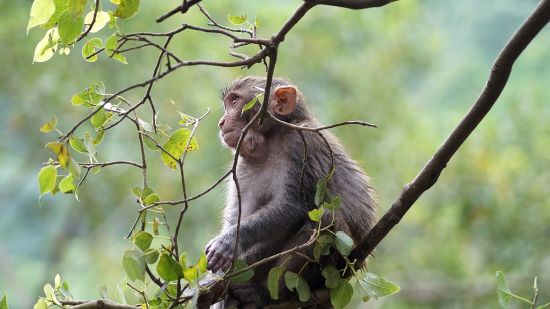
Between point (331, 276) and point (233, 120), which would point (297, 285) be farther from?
point (233, 120)

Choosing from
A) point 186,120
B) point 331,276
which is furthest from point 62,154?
point 331,276

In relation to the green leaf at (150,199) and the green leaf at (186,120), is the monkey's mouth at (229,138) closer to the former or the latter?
the green leaf at (186,120)

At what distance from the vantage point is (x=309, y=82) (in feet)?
38.8

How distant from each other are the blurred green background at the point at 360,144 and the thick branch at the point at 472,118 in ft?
18.3

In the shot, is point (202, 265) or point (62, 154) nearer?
point (62, 154)

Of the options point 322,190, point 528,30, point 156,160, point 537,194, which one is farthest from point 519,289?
point 528,30

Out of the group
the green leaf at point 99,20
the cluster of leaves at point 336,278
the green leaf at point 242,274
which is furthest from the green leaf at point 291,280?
the green leaf at point 99,20

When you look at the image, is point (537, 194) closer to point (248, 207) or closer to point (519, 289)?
point (519, 289)

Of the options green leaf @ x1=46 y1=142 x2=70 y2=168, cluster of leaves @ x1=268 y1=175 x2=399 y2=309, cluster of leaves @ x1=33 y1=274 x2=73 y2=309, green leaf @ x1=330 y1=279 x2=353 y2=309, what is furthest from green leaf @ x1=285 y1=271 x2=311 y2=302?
green leaf @ x1=46 y1=142 x2=70 y2=168

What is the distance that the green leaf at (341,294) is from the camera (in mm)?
3254

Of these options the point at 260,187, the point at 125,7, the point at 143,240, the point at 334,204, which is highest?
the point at 260,187

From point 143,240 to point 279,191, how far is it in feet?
4.89

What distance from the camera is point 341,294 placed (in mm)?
3285

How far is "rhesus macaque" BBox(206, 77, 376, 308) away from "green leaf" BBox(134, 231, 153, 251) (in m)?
0.90
